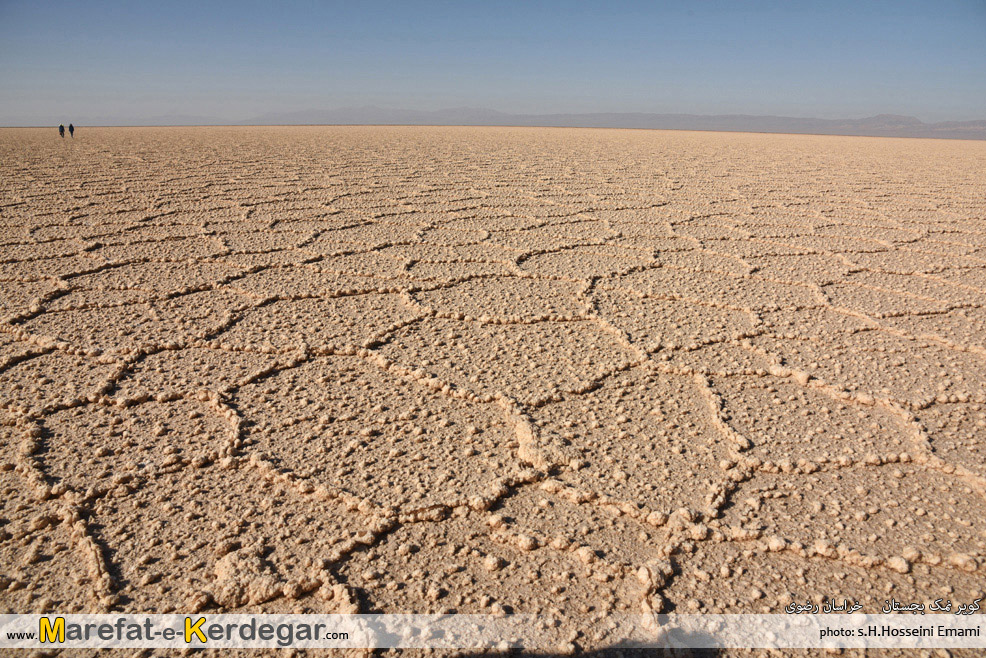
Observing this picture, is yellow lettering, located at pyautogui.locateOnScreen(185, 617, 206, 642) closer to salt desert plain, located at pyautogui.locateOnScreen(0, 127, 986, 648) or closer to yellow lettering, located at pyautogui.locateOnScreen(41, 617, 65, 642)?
salt desert plain, located at pyautogui.locateOnScreen(0, 127, 986, 648)

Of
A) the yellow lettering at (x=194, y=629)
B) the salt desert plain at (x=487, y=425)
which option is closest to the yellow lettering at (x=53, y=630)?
the salt desert plain at (x=487, y=425)

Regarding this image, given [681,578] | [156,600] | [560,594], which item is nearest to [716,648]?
[681,578]

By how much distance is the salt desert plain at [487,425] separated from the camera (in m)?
0.87

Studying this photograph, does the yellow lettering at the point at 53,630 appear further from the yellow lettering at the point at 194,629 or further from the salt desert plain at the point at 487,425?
the yellow lettering at the point at 194,629

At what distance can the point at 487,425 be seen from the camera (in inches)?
49.9

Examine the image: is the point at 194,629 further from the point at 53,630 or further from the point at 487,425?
the point at 487,425

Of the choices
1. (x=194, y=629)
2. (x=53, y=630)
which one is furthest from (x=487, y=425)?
(x=53, y=630)

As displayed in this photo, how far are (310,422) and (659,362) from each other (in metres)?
0.91

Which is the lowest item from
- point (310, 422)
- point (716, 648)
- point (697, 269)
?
point (716, 648)

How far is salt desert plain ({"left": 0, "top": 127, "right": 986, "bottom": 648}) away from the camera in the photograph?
0.87 meters

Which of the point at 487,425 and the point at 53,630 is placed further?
the point at 487,425

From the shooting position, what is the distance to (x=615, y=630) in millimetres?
780

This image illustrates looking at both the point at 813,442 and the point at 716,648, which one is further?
the point at 813,442

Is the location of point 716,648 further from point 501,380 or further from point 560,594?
point 501,380
